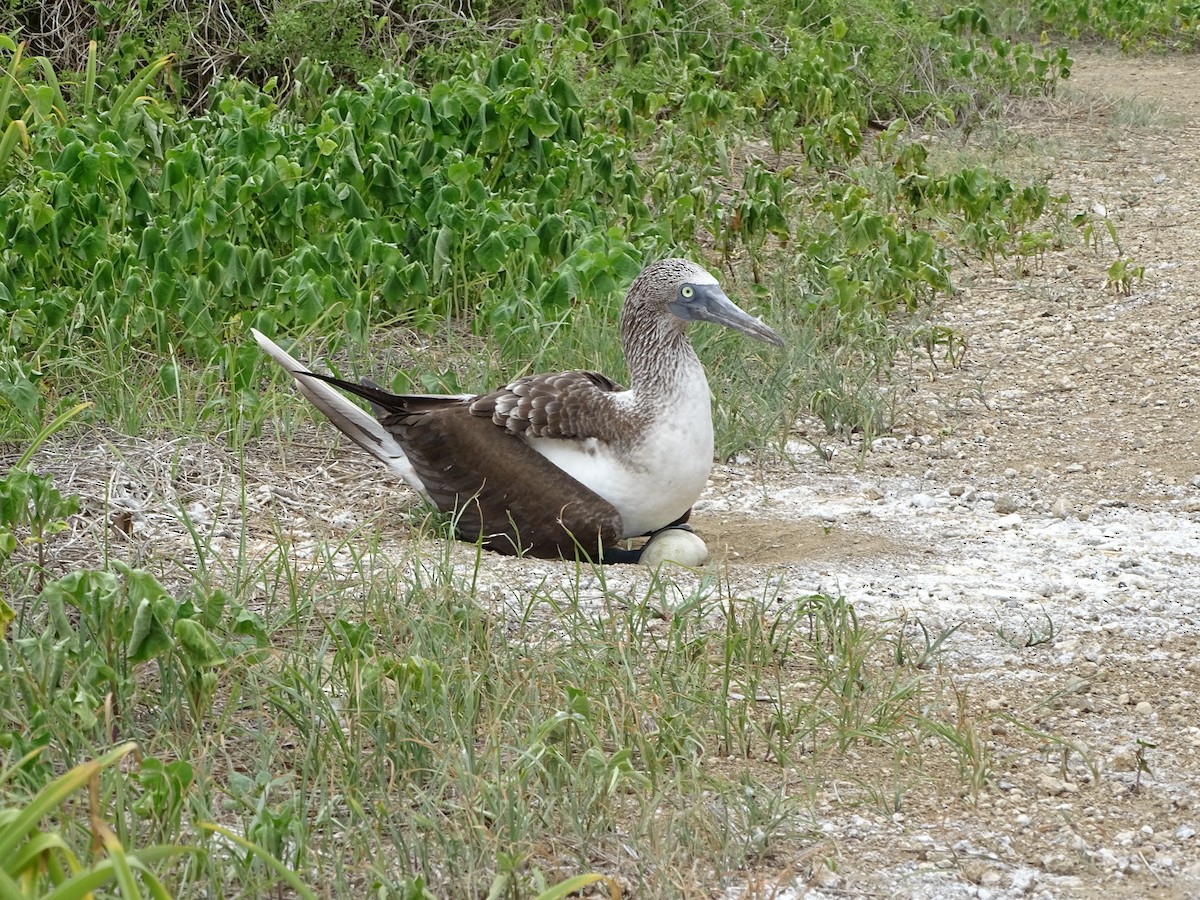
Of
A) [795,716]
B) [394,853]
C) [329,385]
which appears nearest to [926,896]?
[795,716]

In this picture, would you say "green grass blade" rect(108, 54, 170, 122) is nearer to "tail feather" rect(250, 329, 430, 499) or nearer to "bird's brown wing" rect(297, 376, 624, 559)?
"tail feather" rect(250, 329, 430, 499)

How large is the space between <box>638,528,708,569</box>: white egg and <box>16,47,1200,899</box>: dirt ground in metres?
0.14

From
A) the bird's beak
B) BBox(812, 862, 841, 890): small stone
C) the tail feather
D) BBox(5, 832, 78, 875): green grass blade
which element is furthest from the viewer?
the tail feather

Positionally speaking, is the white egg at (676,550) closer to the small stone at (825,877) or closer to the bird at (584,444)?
the bird at (584,444)

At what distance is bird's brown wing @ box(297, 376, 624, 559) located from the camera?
4.99m

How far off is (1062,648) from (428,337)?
3.11 metres

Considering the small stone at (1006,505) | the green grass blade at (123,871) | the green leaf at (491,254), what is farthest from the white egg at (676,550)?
the green grass blade at (123,871)

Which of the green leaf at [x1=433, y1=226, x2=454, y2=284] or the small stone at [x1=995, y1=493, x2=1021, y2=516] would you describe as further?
the green leaf at [x1=433, y1=226, x2=454, y2=284]

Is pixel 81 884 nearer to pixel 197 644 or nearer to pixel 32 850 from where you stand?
pixel 32 850

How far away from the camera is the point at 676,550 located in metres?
4.97

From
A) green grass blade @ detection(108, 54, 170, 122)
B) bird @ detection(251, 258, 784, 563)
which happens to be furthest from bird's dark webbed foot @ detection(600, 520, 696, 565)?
green grass blade @ detection(108, 54, 170, 122)

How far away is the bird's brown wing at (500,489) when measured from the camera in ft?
16.4

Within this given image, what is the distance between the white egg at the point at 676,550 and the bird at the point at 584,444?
0.30 ft

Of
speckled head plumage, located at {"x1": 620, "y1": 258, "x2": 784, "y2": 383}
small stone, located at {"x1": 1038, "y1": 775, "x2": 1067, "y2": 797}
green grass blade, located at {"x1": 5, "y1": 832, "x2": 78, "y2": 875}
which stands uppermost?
speckled head plumage, located at {"x1": 620, "y1": 258, "x2": 784, "y2": 383}
